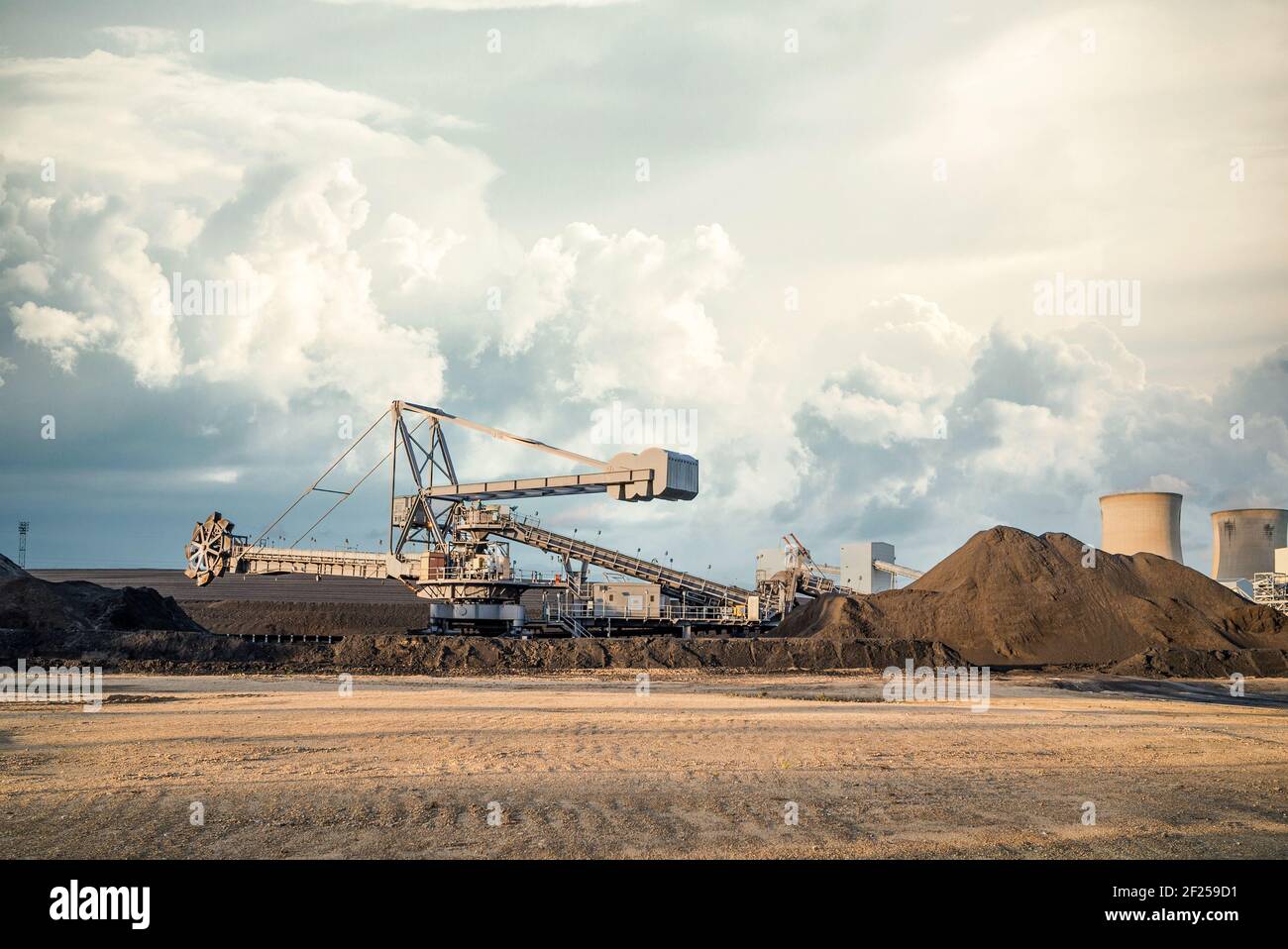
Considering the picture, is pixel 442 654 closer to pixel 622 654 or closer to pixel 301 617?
pixel 622 654

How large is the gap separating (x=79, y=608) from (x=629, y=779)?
37.9m

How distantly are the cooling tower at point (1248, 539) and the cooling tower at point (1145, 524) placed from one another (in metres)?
11.6

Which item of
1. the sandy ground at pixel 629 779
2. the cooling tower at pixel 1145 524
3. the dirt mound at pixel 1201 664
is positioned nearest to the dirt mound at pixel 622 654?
the dirt mound at pixel 1201 664

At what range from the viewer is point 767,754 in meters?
17.0

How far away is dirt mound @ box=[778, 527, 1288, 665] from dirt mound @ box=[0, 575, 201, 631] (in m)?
29.7

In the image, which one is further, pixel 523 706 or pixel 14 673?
pixel 14 673

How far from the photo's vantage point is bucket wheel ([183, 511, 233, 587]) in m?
50.5

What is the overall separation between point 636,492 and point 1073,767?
29.6 metres

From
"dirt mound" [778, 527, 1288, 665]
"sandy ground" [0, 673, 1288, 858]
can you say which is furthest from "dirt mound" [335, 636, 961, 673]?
"sandy ground" [0, 673, 1288, 858]

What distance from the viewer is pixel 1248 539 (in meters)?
68.4
